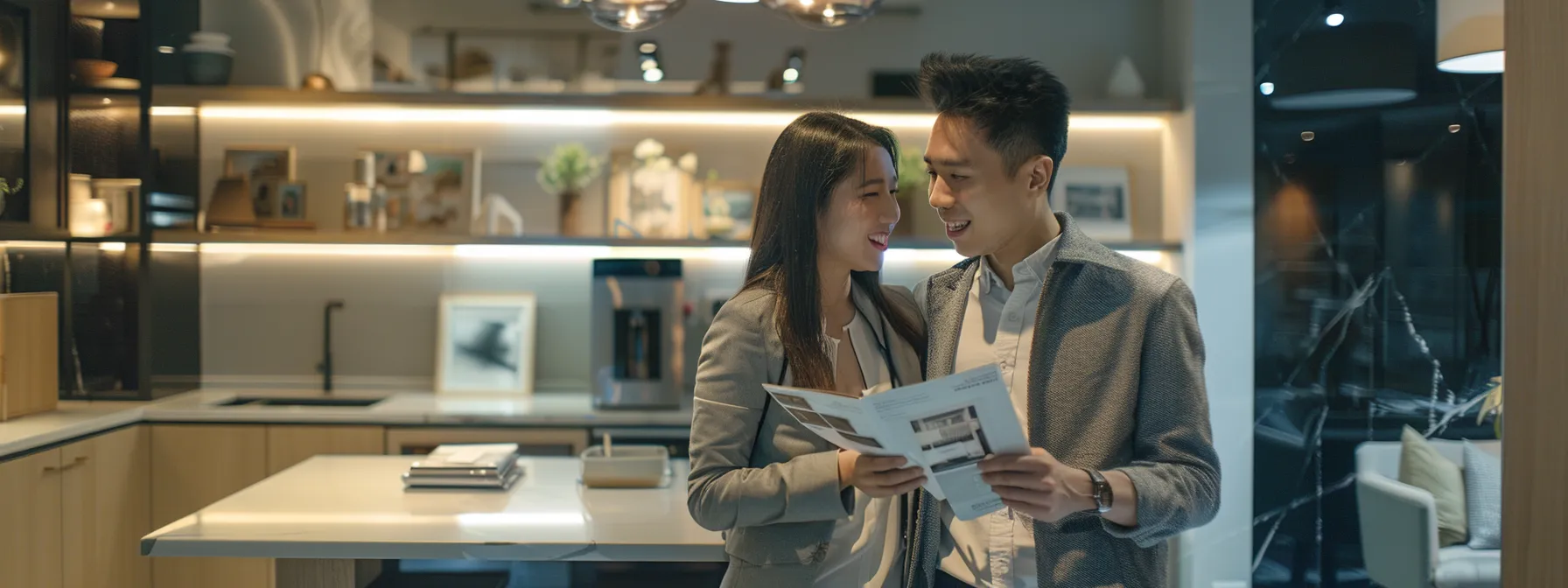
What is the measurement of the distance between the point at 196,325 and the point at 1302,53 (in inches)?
169

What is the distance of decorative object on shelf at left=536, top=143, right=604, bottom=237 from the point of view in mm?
4152

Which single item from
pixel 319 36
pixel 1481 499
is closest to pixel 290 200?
pixel 319 36

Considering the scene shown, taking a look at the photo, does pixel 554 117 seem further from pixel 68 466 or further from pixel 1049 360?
pixel 1049 360

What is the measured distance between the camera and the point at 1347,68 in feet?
12.8

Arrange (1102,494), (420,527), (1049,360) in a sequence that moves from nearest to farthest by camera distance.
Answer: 1. (1102,494)
2. (1049,360)
3. (420,527)

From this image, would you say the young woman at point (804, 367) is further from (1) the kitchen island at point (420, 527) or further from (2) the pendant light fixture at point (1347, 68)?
(2) the pendant light fixture at point (1347, 68)

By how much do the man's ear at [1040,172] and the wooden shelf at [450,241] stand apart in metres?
2.35

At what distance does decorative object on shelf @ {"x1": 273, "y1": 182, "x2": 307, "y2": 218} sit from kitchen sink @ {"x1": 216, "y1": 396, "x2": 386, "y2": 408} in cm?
70

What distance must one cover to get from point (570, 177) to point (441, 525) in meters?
2.15

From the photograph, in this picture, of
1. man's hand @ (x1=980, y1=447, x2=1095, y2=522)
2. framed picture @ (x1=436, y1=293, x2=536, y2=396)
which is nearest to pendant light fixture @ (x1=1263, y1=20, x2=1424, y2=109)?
framed picture @ (x1=436, y1=293, x2=536, y2=396)

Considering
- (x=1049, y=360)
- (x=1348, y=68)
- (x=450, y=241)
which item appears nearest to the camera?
(x=1049, y=360)

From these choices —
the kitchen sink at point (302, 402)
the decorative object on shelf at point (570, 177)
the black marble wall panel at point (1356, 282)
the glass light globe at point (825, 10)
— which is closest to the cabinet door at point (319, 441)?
the kitchen sink at point (302, 402)

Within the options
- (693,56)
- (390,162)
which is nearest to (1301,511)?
(693,56)

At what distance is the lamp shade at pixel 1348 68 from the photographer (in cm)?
387
